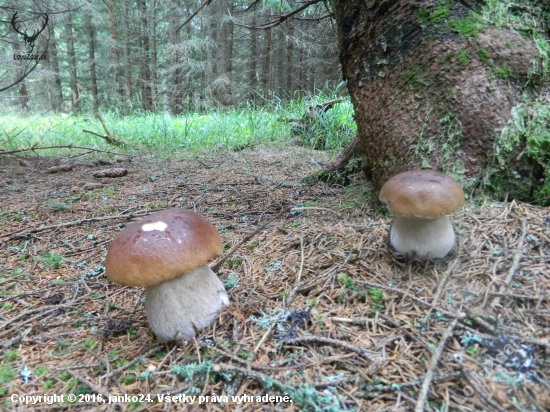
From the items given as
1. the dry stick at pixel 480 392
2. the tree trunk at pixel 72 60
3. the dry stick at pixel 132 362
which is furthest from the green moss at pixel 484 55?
the tree trunk at pixel 72 60

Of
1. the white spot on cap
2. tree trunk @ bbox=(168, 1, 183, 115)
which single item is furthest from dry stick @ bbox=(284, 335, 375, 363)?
tree trunk @ bbox=(168, 1, 183, 115)

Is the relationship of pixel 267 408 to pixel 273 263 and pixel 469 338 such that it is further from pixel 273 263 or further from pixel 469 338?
pixel 273 263

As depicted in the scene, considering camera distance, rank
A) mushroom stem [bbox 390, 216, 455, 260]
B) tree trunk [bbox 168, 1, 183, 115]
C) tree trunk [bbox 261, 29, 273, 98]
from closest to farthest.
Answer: mushroom stem [bbox 390, 216, 455, 260] → tree trunk [bbox 168, 1, 183, 115] → tree trunk [bbox 261, 29, 273, 98]

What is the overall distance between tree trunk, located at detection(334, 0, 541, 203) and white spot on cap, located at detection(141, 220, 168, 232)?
1.51m

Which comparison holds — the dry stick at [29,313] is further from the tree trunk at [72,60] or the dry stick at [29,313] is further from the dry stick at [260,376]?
the tree trunk at [72,60]

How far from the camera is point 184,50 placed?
13.4m

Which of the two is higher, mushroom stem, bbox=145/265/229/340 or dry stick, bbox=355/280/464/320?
dry stick, bbox=355/280/464/320

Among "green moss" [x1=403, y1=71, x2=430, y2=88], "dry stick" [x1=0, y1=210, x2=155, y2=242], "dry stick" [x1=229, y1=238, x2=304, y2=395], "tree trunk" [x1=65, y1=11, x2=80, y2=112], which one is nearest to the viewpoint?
"dry stick" [x1=229, y1=238, x2=304, y2=395]

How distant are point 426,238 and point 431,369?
0.65m

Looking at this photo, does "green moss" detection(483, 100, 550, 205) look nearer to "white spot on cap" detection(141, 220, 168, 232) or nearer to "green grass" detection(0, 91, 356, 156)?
"white spot on cap" detection(141, 220, 168, 232)

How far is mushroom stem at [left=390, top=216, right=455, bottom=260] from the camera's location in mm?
1613

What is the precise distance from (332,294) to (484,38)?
5.69 ft

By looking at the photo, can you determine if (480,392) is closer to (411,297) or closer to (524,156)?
(411,297)

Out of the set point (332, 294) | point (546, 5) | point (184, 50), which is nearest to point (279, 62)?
point (184, 50)
